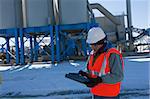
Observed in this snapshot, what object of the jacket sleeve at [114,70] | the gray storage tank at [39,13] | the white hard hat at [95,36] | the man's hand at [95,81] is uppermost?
the gray storage tank at [39,13]

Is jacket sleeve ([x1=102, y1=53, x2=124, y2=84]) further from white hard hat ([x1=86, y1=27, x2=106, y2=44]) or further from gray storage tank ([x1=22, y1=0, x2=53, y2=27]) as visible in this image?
gray storage tank ([x1=22, y1=0, x2=53, y2=27])

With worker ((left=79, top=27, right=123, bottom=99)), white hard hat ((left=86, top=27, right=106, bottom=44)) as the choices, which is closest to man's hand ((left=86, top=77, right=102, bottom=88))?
worker ((left=79, top=27, right=123, bottom=99))

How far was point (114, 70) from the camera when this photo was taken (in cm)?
340

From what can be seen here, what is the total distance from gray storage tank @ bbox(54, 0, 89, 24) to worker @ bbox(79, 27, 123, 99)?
52.5 feet

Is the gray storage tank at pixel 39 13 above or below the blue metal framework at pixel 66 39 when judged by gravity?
above

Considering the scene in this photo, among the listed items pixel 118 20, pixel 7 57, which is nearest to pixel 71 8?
pixel 7 57

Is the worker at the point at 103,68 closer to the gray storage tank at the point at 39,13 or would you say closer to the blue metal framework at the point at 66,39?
the blue metal framework at the point at 66,39

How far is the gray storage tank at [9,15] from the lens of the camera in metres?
21.0

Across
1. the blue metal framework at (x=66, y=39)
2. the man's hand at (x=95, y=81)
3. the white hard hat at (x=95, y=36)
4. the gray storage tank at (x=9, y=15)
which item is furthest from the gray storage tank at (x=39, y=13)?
the man's hand at (x=95, y=81)

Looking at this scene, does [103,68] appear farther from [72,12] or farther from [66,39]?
[66,39]

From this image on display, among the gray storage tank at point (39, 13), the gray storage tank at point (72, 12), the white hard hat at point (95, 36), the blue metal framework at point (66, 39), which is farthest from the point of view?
the gray storage tank at point (39, 13)

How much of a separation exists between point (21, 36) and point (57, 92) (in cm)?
1215

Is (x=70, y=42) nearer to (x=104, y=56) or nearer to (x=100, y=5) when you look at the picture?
(x=100, y=5)

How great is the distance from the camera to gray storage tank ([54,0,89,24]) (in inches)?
766
